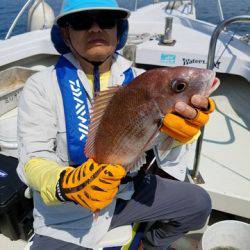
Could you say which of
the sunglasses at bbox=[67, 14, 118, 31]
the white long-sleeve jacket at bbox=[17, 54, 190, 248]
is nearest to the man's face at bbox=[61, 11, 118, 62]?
the sunglasses at bbox=[67, 14, 118, 31]

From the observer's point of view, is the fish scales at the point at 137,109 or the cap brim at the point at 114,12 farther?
the cap brim at the point at 114,12

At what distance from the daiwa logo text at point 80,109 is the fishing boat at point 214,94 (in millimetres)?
667

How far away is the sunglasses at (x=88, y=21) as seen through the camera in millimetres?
1733

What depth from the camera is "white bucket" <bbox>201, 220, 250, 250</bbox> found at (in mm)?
2246

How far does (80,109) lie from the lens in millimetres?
1810

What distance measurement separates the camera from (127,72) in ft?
6.66

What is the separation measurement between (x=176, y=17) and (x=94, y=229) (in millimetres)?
5000

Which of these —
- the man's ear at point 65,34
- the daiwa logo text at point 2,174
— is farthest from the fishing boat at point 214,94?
the man's ear at point 65,34

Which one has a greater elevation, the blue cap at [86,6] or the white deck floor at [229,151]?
the blue cap at [86,6]

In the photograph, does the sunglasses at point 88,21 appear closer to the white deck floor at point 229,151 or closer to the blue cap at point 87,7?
the blue cap at point 87,7

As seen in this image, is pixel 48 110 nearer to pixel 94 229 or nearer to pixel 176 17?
pixel 94 229

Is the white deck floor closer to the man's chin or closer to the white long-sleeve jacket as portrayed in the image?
the white long-sleeve jacket

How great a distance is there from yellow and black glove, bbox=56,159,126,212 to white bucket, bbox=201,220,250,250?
1140mm

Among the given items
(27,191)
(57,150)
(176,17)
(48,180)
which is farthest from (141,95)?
(176,17)
